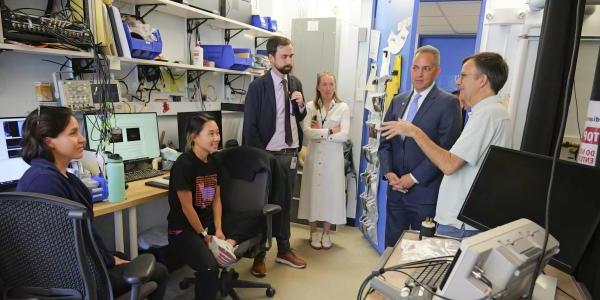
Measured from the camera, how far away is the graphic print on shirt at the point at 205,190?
2168mm

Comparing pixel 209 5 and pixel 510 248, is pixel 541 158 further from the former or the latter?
pixel 209 5

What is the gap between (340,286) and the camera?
2621 mm

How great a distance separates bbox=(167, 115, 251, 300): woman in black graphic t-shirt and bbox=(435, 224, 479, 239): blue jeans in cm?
112

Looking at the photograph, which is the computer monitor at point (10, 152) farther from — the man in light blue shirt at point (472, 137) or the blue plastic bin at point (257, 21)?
the blue plastic bin at point (257, 21)

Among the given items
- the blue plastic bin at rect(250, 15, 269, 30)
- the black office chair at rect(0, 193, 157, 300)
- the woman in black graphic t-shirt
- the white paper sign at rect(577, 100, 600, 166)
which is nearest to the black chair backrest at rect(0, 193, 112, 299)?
the black office chair at rect(0, 193, 157, 300)

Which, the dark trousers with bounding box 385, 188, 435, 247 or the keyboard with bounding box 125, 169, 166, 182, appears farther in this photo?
the keyboard with bounding box 125, 169, 166, 182

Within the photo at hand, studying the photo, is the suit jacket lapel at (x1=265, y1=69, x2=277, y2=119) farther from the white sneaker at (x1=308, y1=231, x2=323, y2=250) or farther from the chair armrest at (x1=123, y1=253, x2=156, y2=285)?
the chair armrest at (x1=123, y1=253, x2=156, y2=285)

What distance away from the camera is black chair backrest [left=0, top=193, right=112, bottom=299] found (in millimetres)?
1111

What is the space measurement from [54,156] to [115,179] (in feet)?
1.39

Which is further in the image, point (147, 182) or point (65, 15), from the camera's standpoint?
point (147, 182)

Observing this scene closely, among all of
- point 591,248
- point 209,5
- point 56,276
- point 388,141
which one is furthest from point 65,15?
point 591,248

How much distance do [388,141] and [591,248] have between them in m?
1.20

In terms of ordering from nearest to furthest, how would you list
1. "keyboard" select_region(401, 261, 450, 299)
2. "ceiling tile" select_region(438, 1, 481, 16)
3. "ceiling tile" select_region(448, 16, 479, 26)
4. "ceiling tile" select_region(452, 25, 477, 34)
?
"keyboard" select_region(401, 261, 450, 299) < "ceiling tile" select_region(438, 1, 481, 16) < "ceiling tile" select_region(448, 16, 479, 26) < "ceiling tile" select_region(452, 25, 477, 34)

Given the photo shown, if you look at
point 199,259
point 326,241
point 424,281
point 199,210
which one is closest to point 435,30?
point 326,241
